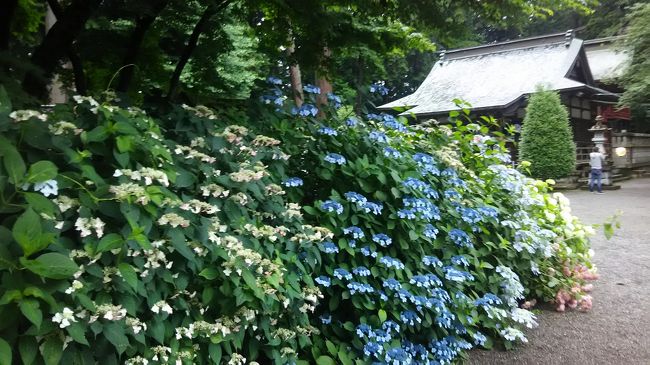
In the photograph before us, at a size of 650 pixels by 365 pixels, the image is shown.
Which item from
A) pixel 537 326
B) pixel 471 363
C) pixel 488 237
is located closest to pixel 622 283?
pixel 537 326

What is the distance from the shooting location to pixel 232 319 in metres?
1.90

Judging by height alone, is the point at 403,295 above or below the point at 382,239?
below

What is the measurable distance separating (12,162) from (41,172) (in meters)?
0.08

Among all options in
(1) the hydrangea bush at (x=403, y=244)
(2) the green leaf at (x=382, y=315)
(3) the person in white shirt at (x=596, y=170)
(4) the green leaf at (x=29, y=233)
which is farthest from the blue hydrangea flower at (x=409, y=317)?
(3) the person in white shirt at (x=596, y=170)

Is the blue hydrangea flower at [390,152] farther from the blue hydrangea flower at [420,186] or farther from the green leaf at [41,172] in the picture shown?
the green leaf at [41,172]

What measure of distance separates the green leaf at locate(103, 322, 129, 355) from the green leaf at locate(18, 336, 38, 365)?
6.8 inches

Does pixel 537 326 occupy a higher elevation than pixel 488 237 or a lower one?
lower

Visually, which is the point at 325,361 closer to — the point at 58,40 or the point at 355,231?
the point at 355,231

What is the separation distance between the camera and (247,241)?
201cm

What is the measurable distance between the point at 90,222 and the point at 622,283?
5224 mm

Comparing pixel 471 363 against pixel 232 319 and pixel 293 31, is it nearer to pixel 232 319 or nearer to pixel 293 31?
pixel 232 319

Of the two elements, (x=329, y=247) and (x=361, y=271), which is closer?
(x=329, y=247)

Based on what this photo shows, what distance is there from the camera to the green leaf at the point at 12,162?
1347mm

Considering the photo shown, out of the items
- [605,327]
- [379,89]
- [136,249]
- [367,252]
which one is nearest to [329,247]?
[367,252]
